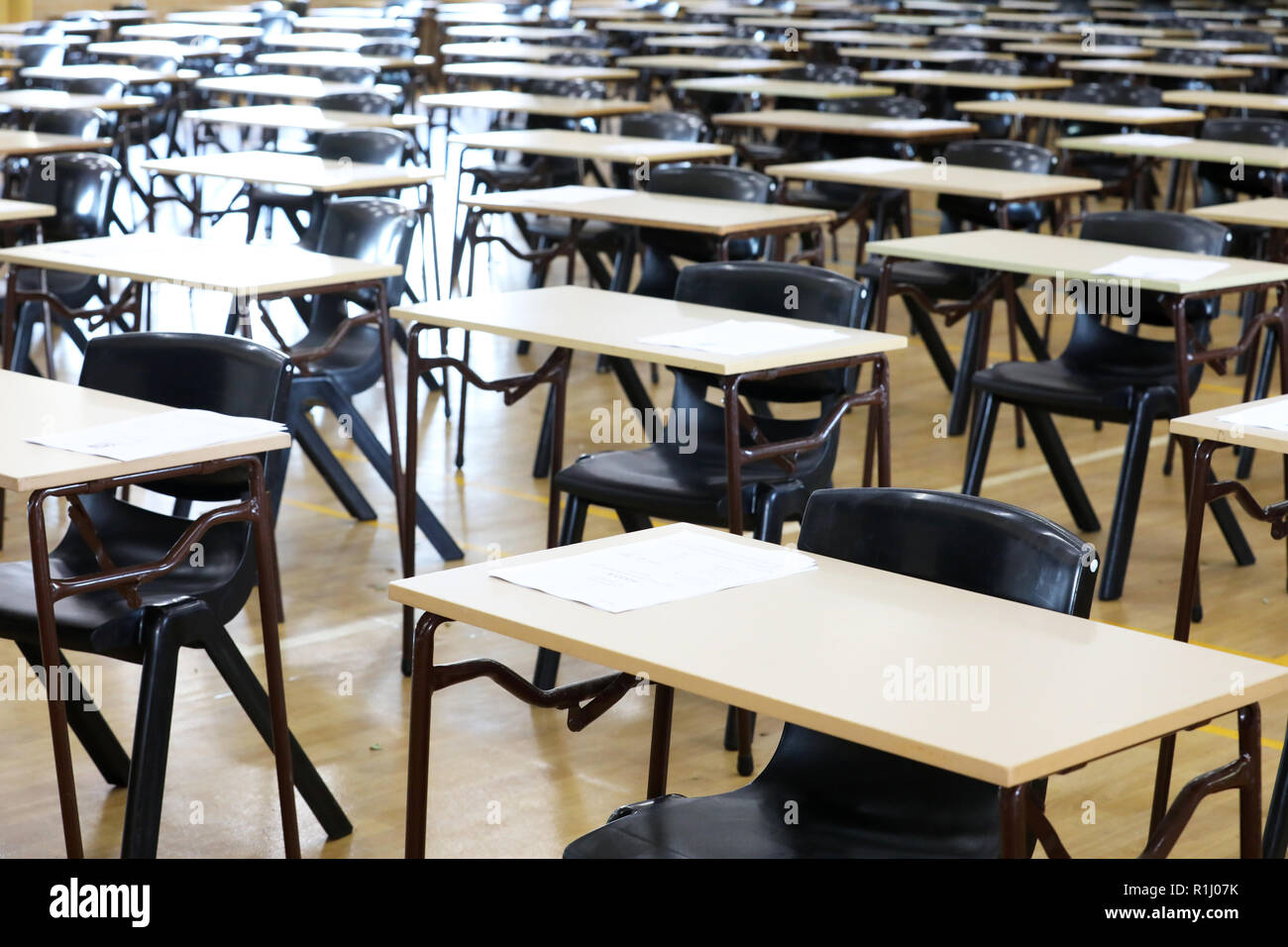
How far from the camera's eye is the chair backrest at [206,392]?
3.05 m

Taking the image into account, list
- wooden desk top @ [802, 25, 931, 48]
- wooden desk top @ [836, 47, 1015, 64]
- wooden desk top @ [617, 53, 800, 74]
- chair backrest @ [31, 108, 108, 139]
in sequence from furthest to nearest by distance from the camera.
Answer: wooden desk top @ [802, 25, 931, 48] → wooden desk top @ [836, 47, 1015, 64] → wooden desk top @ [617, 53, 800, 74] → chair backrest @ [31, 108, 108, 139]

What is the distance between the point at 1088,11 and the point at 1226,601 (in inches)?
508

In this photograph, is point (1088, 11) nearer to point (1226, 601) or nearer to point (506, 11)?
point (506, 11)

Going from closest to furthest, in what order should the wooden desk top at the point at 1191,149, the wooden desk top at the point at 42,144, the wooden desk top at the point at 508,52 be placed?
the wooden desk top at the point at 1191,149 → the wooden desk top at the point at 42,144 → the wooden desk top at the point at 508,52

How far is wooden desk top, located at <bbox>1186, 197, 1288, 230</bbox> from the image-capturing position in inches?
200

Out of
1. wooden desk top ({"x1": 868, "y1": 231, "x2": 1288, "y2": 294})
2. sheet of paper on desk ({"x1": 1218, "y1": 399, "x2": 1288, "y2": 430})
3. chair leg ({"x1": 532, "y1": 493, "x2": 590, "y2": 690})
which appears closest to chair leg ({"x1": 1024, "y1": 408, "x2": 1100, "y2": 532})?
wooden desk top ({"x1": 868, "y1": 231, "x2": 1288, "y2": 294})

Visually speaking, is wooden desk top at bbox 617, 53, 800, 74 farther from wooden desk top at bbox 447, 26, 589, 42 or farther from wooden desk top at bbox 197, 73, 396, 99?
wooden desk top at bbox 447, 26, 589, 42

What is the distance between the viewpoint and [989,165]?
20.3ft

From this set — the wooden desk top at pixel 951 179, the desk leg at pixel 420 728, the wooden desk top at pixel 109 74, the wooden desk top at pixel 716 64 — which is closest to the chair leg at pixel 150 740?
the desk leg at pixel 420 728

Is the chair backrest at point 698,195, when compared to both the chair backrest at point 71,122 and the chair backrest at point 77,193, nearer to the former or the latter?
the chair backrest at point 77,193

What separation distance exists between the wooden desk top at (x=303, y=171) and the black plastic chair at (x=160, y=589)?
7.14 feet

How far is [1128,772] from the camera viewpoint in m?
3.47

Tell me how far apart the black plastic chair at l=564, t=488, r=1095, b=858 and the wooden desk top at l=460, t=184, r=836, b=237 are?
2653 millimetres
